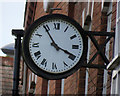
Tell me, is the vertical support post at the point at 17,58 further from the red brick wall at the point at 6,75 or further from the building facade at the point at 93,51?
the red brick wall at the point at 6,75

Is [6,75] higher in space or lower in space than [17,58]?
lower

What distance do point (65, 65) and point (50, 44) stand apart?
0.41 meters

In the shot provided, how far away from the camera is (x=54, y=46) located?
11.7 metres

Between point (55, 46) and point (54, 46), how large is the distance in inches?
0.9

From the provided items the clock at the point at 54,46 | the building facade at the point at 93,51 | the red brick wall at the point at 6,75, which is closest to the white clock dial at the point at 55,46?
the clock at the point at 54,46

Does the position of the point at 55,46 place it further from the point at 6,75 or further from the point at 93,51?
the point at 6,75

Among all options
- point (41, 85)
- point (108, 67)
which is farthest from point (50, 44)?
point (41, 85)

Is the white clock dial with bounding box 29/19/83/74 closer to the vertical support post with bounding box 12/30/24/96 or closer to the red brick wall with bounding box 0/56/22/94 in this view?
the vertical support post with bounding box 12/30/24/96

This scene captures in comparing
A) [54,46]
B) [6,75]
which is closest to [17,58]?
[54,46]

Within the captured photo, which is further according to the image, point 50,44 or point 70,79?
point 70,79

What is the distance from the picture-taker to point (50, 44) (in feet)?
38.4

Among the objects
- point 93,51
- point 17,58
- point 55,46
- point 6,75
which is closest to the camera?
point 55,46

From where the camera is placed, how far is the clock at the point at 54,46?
11.5m

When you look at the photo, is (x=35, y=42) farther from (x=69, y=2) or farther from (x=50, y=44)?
(x=69, y=2)
